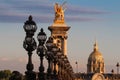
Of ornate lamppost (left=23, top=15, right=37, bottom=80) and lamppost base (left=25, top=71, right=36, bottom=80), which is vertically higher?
ornate lamppost (left=23, top=15, right=37, bottom=80)

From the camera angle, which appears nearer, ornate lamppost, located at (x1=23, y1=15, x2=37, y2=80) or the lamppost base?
the lamppost base

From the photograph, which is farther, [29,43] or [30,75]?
[29,43]

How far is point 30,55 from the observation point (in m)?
35.3

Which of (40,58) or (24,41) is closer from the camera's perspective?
(24,41)

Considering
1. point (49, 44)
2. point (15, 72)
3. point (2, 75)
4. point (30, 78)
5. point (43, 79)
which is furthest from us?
point (2, 75)

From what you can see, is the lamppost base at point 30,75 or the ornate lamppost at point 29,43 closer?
the lamppost base at point 30,75

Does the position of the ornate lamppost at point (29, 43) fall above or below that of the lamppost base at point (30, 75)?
above

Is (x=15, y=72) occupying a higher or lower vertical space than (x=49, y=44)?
lower

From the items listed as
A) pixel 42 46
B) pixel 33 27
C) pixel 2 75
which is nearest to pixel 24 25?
pixel 33 27

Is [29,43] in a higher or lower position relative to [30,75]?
higher

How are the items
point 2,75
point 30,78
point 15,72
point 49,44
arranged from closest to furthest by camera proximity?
point 15,72
point 30,78
point 49,44
point 2,75

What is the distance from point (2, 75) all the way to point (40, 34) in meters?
90.9

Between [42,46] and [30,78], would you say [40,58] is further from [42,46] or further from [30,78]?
[30,78]

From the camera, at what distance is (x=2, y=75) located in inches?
5167
